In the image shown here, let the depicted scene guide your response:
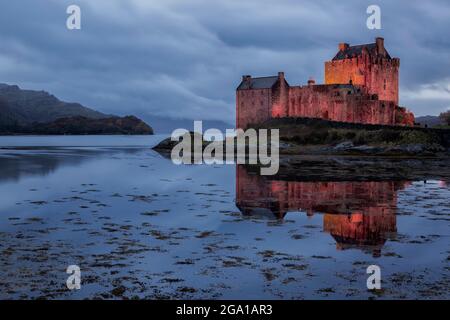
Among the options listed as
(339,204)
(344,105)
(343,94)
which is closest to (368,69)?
(343,94)

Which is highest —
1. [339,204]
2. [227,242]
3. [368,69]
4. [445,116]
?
[368,69]

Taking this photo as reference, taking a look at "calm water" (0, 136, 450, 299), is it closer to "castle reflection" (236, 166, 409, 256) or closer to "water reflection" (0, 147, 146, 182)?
"castle reflection" (236, 166, 409, 256)

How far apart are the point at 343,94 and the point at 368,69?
18.8ft

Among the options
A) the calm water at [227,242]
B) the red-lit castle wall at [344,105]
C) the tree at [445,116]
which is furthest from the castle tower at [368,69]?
the calm water at [227,242]

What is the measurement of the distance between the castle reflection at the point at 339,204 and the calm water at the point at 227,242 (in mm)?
42

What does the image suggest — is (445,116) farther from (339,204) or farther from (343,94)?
(339,204)

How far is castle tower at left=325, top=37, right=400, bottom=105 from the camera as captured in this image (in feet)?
195

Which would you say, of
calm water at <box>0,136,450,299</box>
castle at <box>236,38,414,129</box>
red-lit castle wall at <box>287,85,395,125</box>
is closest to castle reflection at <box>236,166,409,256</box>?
calm water at <box>0,136,450,299</box>

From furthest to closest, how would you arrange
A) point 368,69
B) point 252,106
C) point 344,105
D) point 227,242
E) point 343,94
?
point 252,106 → point 368,69 → point 343,94 → point 344,105 → point 227,242

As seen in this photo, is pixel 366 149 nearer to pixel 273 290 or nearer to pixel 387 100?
pixel 387 100

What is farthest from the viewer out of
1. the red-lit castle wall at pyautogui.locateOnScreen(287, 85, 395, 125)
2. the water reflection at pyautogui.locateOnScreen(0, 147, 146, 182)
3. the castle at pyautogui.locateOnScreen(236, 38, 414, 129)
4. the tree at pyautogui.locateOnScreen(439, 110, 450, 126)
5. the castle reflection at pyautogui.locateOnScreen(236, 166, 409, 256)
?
the tree at pyautogui.locateOnScreen(439, 110, 450, 126)

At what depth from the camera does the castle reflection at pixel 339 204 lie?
469 inches

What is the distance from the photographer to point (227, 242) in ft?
36.9
